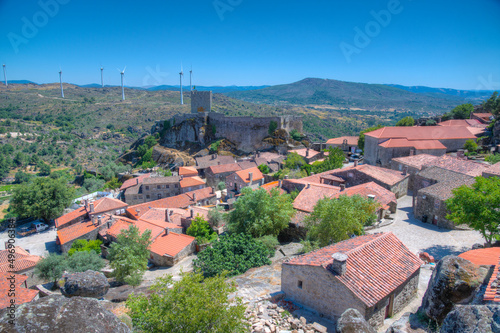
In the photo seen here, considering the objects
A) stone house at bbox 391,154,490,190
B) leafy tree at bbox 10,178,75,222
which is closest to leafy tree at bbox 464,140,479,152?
stone house at bbox 391,154,490,190

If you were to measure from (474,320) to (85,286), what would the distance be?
1573 cm

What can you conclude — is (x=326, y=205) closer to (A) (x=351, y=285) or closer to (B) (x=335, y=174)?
(A) (x=351, y=285)

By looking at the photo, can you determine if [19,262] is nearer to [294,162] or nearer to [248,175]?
[248,175]

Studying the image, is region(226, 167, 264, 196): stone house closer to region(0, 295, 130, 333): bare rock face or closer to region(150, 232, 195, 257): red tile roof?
region(150, 232, 195, 257): red tile roof

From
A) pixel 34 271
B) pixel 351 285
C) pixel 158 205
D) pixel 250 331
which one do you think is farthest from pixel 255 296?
pixel 158 205

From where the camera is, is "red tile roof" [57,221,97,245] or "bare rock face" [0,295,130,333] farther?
"red tile roof" [57,221,97,245]

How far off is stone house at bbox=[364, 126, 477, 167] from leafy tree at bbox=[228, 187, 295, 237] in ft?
70.0

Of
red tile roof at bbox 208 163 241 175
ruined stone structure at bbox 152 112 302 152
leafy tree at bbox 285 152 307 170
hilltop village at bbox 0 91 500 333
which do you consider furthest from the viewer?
ruined stone structure at bbox 152 112 302 152

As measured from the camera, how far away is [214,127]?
201 ft

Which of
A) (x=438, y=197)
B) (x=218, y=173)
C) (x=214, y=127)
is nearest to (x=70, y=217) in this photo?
(x=218, y=173)

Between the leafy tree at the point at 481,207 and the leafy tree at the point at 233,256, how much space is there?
33.7 ft

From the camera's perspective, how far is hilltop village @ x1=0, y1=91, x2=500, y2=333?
8.32 m

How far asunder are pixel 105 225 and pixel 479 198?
98.6ft

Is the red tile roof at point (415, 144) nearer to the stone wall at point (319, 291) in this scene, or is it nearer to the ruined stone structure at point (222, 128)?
the ruined stone structure at point (222, 128)
